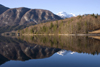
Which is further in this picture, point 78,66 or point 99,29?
point 99,29

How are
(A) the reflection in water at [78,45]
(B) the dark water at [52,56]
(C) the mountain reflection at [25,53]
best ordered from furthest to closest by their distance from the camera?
(A) the reflection in water at [78,45], (C) the mountain reflection at [25,53], (B) the dark water at [52,56]

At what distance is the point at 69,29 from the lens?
186 meters

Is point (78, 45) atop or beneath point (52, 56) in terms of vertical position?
beneath

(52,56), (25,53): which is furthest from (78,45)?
(25,53)

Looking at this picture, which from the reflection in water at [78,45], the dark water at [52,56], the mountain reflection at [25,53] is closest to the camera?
the dark water at [52,56]

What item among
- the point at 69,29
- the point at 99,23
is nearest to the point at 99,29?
the point at 99,23

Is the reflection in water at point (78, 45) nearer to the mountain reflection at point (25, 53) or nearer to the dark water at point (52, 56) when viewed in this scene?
the dark water at point (52, 56)

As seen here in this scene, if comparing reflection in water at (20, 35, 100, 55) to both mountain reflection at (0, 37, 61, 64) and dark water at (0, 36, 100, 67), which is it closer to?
dark water at (0, 36, 100, 67)

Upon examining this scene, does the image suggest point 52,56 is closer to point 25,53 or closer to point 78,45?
point 25,53

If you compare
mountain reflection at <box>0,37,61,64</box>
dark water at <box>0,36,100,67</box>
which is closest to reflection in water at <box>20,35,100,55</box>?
dark water at <box>0,36,100,67</box>

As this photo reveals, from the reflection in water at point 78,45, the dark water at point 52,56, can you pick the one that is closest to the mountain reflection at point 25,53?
the dark water at point 52,56

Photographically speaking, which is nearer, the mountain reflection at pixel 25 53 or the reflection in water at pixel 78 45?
the mountain reflection at pixel 25 53

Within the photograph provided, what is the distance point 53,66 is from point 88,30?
17084cm

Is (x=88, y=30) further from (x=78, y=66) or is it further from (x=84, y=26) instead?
(x=78, y=66)
